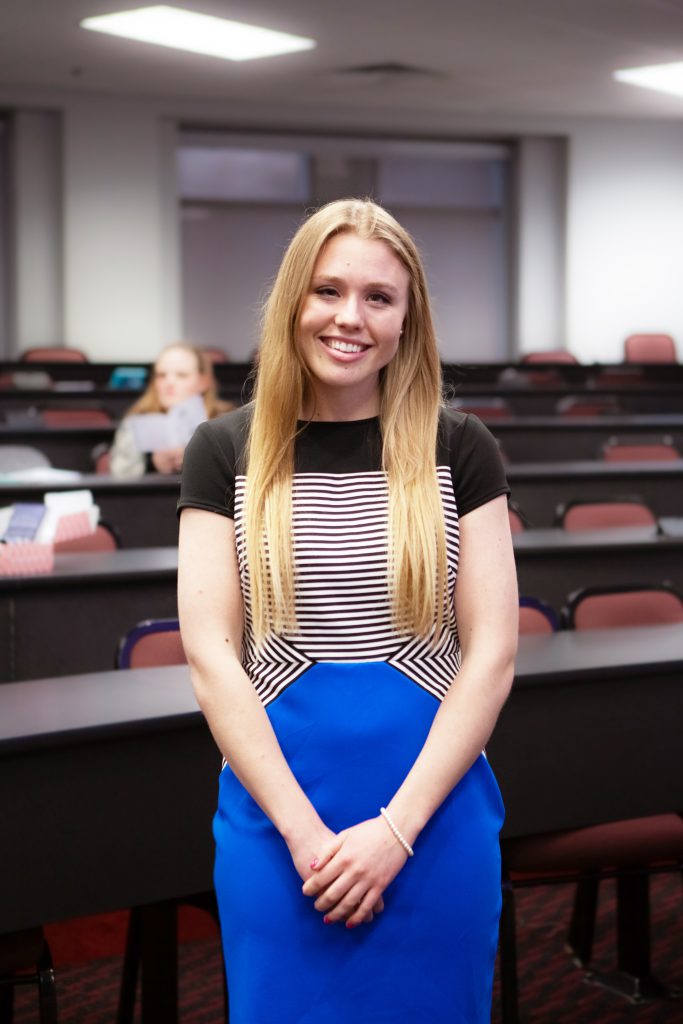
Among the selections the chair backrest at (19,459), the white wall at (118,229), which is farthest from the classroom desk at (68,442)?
the white wall at (118,229)

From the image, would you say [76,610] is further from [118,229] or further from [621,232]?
[621,232]

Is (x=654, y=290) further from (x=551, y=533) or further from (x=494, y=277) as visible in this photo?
(x=551, y=533)

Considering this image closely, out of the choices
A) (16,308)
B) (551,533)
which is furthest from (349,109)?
(551,533)

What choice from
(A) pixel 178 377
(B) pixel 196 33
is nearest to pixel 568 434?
(A) pixel 178 377

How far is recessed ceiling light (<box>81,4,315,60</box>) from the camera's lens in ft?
28.1

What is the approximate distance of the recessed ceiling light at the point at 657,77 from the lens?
1050 cm

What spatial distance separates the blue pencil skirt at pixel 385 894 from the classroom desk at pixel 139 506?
3.36m

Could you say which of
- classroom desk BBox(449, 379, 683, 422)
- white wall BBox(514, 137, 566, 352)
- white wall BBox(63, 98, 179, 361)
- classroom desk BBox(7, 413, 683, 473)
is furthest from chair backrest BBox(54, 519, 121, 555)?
white wall BBox(514, 137, 566, 352)

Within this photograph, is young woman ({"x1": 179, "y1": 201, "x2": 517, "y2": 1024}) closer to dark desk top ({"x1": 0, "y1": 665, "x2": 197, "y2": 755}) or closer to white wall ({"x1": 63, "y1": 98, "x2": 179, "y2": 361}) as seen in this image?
dark desk top ({"x1": 0, "y1": 665, "x2": 197, "y2": 755})

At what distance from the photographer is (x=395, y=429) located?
163 centimetres

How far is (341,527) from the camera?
1.58 m

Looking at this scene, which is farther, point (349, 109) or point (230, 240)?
point (230, 240)

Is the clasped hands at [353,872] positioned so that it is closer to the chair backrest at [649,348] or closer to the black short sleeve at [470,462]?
the black short sleeve at [470,462]

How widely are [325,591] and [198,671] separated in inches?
7.0
